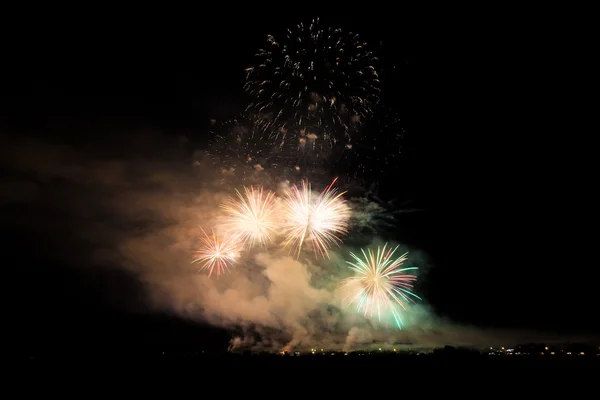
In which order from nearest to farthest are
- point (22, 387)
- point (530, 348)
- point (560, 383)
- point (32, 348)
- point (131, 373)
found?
1. point (22, 387)
2. point (560, 383)
3. point (131, 373)
4. point (530, 348)
5. point (32, 348)

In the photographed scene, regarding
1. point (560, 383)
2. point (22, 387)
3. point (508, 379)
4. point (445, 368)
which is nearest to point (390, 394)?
point (445, 368)

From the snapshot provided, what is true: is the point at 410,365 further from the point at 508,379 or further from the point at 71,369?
the point at 71,369

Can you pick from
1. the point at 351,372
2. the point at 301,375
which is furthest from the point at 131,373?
the point at 351,372

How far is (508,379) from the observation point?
19250 mm

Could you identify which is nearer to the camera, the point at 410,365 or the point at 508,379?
the point at 508,379

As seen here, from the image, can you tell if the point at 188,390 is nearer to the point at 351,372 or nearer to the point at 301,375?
the point at 301,375

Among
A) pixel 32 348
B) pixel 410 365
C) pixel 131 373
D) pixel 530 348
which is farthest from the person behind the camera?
pixel 32 348

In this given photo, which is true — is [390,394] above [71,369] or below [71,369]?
below

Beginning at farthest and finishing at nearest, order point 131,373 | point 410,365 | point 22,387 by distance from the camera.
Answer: point 410,365 < point 131,373 < point 22,387

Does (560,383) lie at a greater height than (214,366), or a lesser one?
lesser

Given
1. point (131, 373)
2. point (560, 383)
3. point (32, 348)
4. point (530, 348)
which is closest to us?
point (560, 383)

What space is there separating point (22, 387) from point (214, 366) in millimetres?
10134

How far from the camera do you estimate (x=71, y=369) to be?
2133 centimetres

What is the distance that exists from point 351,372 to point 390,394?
13.7ft
